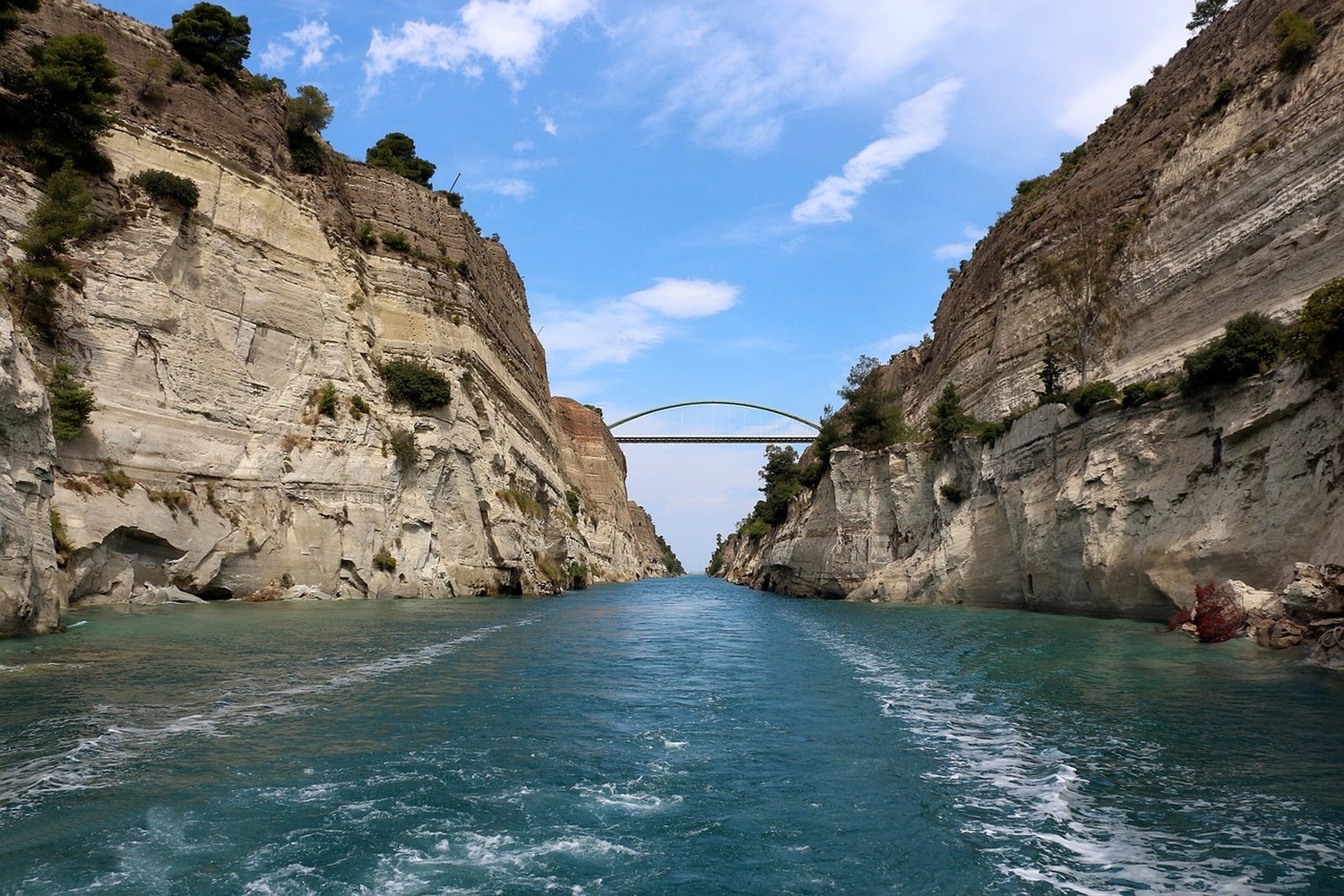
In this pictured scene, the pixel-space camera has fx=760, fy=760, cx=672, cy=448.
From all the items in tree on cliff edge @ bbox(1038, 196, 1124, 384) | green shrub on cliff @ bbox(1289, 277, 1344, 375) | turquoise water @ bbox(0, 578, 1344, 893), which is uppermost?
tree on cliff edge @ bbox(1038, 196, 1124, 384)

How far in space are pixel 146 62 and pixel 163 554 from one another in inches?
803

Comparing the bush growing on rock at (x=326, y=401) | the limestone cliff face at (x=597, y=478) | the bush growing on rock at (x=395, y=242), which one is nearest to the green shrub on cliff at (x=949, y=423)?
the bush growing on rock at (x=326, y=401)

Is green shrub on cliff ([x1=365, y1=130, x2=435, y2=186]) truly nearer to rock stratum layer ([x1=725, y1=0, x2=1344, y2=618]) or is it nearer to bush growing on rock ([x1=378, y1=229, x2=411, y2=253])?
bush growing on rock ([x1=378, y1=229, x2=411, y2=253])

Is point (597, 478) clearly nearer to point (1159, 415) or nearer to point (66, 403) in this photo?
point (66, 403)

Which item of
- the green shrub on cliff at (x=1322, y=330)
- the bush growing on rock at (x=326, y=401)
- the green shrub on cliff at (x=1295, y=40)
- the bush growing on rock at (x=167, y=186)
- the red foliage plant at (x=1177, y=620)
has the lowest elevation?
the red foliage plant at (x=1177, y=620)

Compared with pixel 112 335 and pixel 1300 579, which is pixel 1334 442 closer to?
pixel 1300 579

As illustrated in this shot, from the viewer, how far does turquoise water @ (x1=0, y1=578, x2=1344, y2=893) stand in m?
4.75

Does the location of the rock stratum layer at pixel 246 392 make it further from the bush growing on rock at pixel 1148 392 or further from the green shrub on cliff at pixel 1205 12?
the green shrub on cliff at pixel 1205 12

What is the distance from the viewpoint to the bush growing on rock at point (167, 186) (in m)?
25.8

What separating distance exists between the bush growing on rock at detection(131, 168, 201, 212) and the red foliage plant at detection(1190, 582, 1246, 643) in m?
32.0

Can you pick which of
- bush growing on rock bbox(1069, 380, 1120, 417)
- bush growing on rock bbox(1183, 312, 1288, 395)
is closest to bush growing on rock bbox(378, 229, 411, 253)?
bush growing on rock bbox(1069, 380, 1120, 417)

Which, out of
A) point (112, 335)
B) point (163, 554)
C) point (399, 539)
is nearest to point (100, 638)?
point (163, 554)

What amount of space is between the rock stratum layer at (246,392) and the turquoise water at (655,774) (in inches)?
292

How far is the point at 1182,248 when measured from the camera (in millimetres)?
25312
